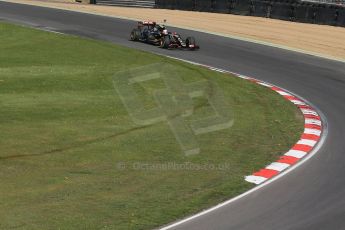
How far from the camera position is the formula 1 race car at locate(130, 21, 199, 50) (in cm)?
2620

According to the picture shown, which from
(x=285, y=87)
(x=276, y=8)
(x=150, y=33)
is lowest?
(x=285, y=87)

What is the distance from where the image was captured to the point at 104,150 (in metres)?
12.2

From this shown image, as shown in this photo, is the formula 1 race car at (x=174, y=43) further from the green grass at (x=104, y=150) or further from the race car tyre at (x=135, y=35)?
the green grass at (x=104, y=150)

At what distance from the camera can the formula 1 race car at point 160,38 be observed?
86.0 ft

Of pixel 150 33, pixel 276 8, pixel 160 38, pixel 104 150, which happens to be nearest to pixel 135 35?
pixel 150 33

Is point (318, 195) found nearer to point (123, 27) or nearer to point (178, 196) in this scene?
point (178, 196)

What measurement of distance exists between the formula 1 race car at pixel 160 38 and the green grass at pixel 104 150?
5.47 m

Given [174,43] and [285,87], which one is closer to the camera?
[285,87]

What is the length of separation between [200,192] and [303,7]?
91.1 feet

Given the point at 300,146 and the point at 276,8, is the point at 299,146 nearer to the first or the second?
the point at 300,146

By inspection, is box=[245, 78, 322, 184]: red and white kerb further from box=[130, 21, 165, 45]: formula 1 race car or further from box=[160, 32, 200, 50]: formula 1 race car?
box=[130, 21, 165, 45]: formula 1 race car

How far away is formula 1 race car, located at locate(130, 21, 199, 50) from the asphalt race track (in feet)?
1.33

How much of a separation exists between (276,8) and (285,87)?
18.8 metres

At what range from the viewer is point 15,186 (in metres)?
10.0
